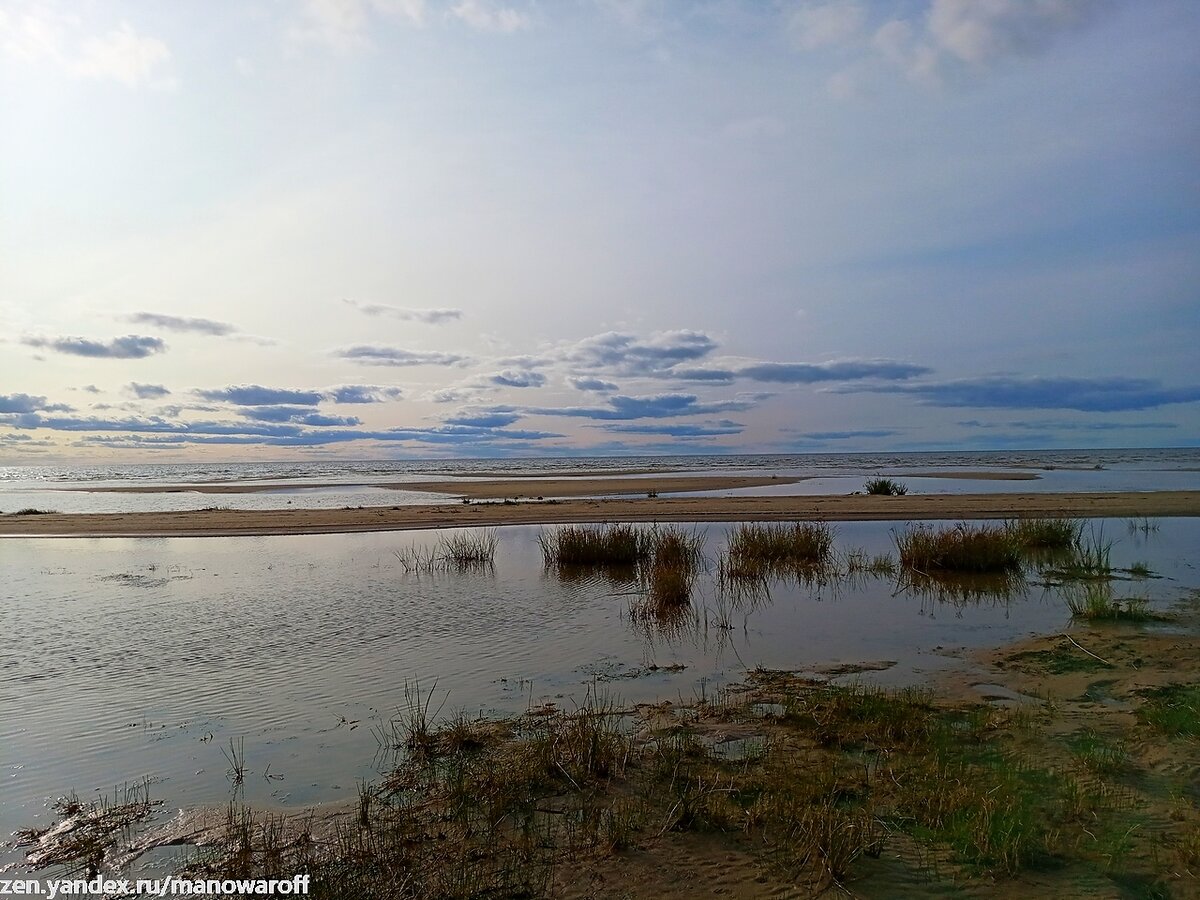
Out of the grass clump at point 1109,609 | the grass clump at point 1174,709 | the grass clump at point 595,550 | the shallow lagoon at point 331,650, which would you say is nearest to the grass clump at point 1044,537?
the shallow lagoon at point 331,650

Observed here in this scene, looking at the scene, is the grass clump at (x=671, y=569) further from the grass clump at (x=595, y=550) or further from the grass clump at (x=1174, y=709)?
the grass clump at (x=1174, y=709)

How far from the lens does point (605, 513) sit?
101ft

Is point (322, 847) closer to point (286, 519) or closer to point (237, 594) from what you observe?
point (237, 594)

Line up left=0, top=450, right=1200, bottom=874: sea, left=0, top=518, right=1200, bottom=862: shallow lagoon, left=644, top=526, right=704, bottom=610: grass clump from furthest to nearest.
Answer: left=644, top=526, right=704, bottom=610: grass clump → left=0, top=518, right=1200, bottom=862: shallow lagoon → left=0, top=450, right=1200, bottom=874: sea

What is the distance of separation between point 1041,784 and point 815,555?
507 inches

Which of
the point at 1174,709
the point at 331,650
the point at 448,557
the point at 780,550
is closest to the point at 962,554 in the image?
the point at 780,550

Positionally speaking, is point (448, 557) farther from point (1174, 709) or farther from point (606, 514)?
point (1174, 709)

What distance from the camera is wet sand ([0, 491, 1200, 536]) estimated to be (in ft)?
89.6

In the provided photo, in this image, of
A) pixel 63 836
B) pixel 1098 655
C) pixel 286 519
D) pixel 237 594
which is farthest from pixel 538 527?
pixel 63 836

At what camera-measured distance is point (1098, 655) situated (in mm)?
9500

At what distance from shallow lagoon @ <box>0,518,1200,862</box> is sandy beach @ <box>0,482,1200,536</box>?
9.15 metres

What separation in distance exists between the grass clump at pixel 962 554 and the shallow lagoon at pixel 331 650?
76.2 inches

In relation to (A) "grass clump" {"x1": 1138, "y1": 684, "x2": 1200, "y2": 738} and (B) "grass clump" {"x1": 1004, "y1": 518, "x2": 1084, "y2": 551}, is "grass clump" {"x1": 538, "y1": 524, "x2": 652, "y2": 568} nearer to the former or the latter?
(B) "grass clump" {"x1": 1004, "y1": 518, "x2": 1084, "y2": 551}

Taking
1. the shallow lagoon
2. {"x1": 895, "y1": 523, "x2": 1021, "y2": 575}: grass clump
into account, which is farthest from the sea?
{"x1": 895, "y1": 523, "x2": 1021, "y2": 575}: grass clump
